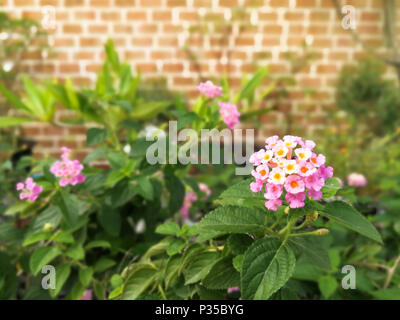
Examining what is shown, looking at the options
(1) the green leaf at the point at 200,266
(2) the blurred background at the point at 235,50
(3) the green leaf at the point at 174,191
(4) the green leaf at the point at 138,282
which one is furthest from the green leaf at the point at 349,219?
(2) the blurred background at the point at 235,50

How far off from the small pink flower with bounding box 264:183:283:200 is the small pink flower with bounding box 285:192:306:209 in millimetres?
14

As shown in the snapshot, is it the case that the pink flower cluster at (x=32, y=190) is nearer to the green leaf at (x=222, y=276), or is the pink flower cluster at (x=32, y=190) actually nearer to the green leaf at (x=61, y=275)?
the green leaf at (x=61, y=275)

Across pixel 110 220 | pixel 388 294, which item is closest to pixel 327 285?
pixel 388 294

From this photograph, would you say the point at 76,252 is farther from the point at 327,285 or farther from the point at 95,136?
the point at 327,285

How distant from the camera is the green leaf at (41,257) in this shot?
1015 millimetres

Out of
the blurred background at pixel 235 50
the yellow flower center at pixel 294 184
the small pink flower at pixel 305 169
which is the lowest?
the yellow flower center at pixel 294 184

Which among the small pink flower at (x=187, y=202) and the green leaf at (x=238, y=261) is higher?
the green leaf at (x=238, y=261)

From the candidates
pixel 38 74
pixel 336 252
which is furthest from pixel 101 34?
pixel 336 252

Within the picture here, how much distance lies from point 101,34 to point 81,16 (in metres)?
0.16

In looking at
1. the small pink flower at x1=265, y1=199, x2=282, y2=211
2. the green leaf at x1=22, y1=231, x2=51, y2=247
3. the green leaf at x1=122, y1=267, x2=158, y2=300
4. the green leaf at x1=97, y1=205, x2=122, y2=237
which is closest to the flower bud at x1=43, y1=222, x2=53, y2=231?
the green leaf at x1=22, y1=231, x2=51, y2=247

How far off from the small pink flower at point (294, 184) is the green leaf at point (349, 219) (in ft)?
0.24

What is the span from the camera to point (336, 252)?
3.78 ft

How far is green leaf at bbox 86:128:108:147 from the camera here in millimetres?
1183
